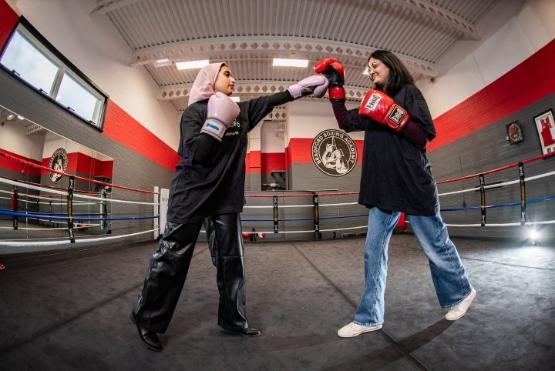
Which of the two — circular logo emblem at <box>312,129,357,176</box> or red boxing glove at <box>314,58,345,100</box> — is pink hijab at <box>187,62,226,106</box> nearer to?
red boxing glove at <box>314,58,345,100</box>

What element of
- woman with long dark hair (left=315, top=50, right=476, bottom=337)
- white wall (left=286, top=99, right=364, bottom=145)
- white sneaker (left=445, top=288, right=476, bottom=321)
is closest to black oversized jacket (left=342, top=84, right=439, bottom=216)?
woman with long dark hair (left=315, top=50, right=476, bottom=337)

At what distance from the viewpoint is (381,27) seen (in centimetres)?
430

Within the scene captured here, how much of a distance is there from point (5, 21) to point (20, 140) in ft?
3.87

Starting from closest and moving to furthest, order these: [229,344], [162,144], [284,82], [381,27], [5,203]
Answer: [229,344] < [5,203] < [381,27] < [284,82] < [162,144]

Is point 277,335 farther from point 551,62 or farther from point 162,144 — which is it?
point 162,144

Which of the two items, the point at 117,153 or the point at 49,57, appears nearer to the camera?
the point at 49,57

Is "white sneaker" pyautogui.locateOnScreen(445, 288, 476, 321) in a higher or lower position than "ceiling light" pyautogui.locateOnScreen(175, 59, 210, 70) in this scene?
lower

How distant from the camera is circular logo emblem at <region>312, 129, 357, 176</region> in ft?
22.3

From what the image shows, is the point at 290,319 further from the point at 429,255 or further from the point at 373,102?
the point at 373,102

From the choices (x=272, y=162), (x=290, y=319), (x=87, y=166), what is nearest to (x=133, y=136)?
(x=87, y=166)

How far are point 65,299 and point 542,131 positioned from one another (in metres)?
5.40

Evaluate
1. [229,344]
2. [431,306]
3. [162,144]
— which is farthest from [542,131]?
[162,144]

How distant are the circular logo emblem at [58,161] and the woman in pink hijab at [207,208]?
2.82 m

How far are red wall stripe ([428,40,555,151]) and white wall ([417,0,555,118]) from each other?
9cm
